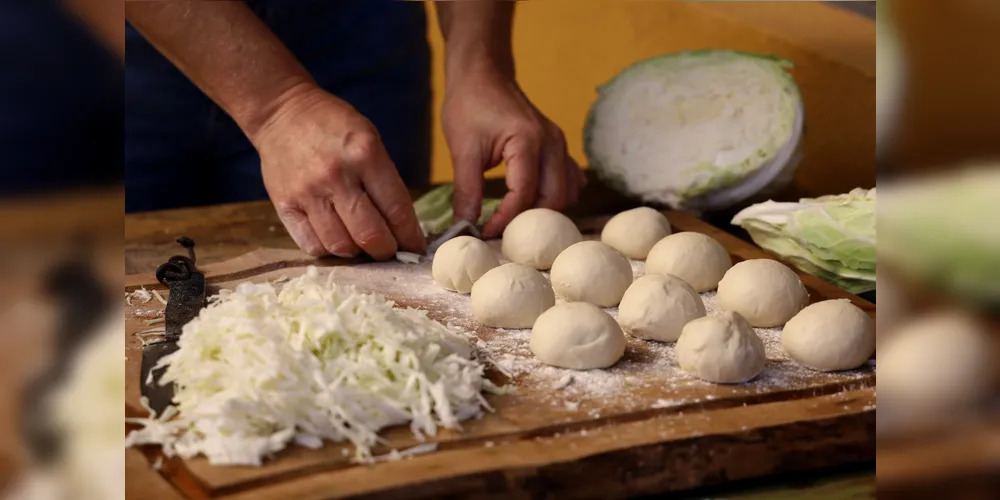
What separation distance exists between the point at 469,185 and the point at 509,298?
67 centimetres

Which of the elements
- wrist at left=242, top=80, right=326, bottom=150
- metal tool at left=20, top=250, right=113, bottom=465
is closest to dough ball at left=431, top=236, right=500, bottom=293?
wrist at left=242, top=80, right=326, bottom=150

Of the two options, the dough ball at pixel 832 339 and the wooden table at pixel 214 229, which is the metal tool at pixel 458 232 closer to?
the wooden table at pixel 214 229

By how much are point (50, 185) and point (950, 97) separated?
1.48ft

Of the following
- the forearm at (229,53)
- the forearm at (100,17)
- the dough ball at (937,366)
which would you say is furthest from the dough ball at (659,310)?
the forearm at (100,17)

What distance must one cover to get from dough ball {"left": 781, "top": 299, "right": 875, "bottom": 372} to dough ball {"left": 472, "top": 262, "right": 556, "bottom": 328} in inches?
17.3

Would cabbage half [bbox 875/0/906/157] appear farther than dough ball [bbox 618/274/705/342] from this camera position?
No

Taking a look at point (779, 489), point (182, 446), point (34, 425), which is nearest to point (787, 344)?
point (779, 489)

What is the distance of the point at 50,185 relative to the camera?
1.45 ft

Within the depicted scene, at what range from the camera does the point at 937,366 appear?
0.56 m

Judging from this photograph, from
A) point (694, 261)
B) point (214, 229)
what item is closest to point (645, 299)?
point (694, 261)

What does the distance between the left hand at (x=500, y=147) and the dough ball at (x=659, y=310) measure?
0.66 m

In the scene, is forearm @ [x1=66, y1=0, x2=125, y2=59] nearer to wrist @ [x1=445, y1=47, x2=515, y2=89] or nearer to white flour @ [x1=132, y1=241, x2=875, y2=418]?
white flour @ [x1=132, y1=241, x2=875, y2=418]

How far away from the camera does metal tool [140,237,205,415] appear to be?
1.44 m

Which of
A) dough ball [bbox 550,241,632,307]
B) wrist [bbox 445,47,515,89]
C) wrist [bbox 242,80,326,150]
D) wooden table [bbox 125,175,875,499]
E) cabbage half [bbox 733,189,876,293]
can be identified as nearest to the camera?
dough ball [bbox 550,241,632,307]
